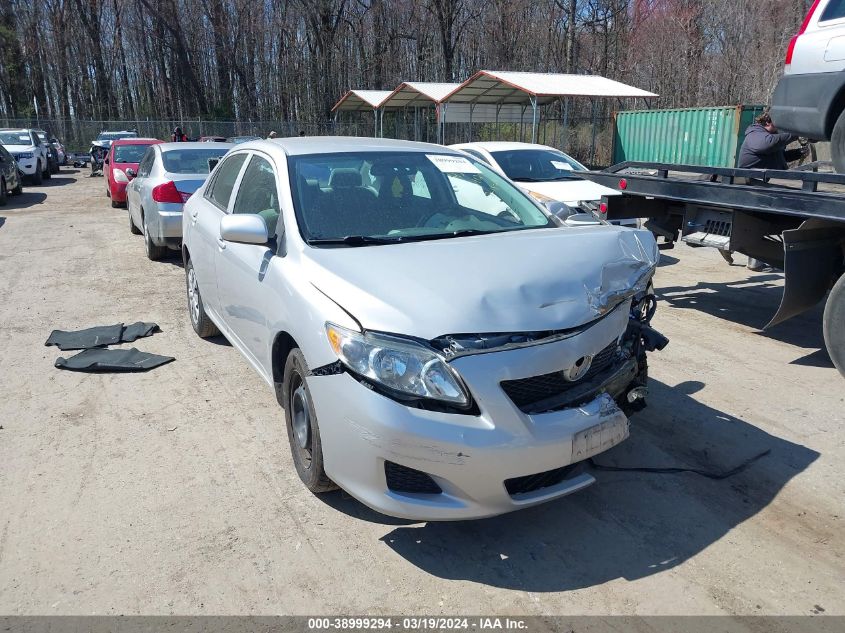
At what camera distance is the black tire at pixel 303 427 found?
340 centimetres

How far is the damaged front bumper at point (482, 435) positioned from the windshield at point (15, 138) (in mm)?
Result: 25079

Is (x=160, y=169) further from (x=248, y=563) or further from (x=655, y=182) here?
(x=248, y=563)

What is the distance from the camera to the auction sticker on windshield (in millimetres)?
4711

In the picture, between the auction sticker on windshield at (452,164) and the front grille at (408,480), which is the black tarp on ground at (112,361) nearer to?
the auction sticker on windshield at (452,164)

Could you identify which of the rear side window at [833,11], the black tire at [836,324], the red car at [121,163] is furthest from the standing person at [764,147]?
the red car at [121,163]

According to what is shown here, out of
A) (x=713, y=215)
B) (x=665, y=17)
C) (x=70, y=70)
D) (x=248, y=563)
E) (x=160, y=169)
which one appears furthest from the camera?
(x=70, y=70)

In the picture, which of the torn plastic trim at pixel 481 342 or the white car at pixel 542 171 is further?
the white car at pixel 542 171

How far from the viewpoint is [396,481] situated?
3020 millimetres

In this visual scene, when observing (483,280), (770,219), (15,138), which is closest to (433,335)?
(483,280)

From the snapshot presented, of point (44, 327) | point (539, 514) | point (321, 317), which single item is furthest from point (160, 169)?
point (539, 514)

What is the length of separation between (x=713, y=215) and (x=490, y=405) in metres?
4.50

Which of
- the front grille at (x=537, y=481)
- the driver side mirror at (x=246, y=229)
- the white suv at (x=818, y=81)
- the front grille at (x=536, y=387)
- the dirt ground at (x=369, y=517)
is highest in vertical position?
the white suv at (x=818, y=81)

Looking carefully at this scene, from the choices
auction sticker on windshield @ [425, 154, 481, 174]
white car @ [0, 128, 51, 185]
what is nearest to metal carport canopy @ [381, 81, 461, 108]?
white car @ [0, 128, 51, 185]

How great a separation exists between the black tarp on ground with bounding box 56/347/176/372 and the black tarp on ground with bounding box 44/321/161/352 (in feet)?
0.79
